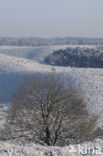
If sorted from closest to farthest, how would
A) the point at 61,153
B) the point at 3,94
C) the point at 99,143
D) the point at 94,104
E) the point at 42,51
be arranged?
1. the point at 61,153
2. the point at 99,143
3. the point at 94,104
4. the point at 3,94
5. the point at 42,51

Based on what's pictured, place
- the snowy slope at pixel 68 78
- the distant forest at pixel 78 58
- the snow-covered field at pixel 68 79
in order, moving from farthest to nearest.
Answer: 1. the distant forest at pixel 78 58
2. the snowy slope at pixel 68 78
3. the snow-covered field at pixel 68 79

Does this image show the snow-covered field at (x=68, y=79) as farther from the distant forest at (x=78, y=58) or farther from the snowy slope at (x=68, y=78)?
the distant forest at (x=78, y=58)

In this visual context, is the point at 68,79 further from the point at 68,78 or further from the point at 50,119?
the point at 50,119

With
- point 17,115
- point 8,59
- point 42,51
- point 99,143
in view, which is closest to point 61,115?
point 17,115

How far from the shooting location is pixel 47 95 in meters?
14.8

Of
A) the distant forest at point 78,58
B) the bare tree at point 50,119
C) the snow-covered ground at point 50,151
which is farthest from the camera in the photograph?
the distant forest at point 78,58

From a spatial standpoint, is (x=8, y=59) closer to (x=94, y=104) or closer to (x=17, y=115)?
(x=94, y=104)

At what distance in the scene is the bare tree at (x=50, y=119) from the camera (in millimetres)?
14141

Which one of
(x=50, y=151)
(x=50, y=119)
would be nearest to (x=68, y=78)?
(x=50, y=119)

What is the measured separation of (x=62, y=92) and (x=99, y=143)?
4.85 m

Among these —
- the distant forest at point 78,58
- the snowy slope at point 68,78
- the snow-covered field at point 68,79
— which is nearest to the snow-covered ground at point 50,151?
the snow-covered field at point 68,79

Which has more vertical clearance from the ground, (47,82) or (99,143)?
(47,82)

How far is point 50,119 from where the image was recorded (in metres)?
14.6

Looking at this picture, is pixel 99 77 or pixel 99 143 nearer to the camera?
pixel 99 143
